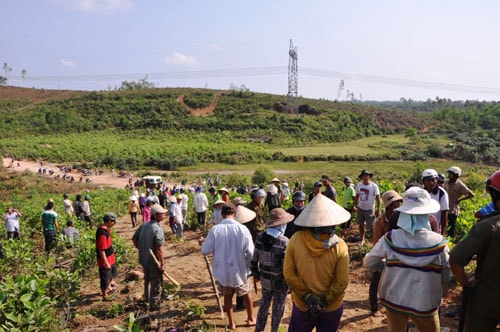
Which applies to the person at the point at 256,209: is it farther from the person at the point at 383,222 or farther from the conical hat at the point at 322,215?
the conical hat at the point at 322,215

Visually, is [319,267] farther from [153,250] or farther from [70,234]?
[70,234]

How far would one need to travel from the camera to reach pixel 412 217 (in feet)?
10.1

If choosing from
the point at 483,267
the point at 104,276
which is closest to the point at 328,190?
the point at 104,276

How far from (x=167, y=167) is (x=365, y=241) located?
34361mm

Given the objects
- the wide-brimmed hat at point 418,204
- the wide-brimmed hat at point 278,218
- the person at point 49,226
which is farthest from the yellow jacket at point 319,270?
the person at point 49,226

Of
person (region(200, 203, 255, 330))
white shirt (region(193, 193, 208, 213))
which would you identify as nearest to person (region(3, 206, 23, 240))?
white shirt (region(193, 193, 208, 213))

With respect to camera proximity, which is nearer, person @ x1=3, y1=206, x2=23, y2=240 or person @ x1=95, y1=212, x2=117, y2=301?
person @ x1=95, y1=212, x2=117, y2=301

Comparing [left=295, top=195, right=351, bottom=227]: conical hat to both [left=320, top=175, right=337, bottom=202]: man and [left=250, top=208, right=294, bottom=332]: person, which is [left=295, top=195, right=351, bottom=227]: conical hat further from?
[left=320, top=175, right=337, bottom=202]: man

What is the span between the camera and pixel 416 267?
301cm

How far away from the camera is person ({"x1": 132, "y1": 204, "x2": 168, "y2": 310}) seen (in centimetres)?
521

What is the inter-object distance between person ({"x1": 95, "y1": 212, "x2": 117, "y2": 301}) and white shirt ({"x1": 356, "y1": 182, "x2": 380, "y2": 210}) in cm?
425

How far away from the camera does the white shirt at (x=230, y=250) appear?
4.59 meters

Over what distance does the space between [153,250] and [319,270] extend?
2.81m

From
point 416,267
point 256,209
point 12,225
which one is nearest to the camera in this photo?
point 416,267
